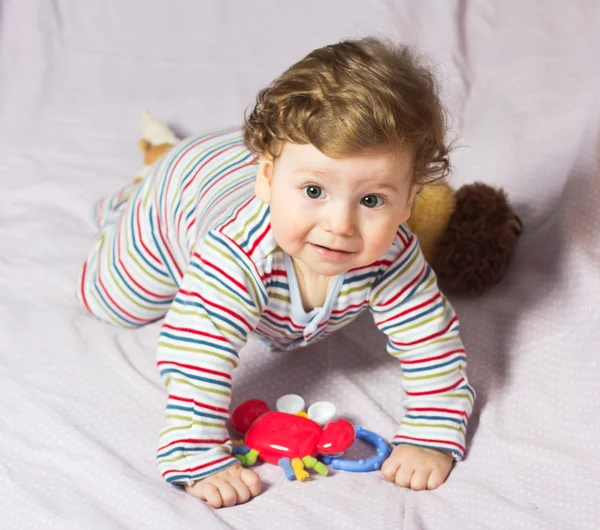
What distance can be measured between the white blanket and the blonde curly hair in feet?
1.25

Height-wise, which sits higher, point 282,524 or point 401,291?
point 401,291

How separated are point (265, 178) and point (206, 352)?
227 mm

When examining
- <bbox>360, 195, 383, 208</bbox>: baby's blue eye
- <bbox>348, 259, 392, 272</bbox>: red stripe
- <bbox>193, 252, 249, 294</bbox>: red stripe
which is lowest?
<bbox>193, 252, 249, 294</bbox>: red stripe

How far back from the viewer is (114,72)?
2.09 metres

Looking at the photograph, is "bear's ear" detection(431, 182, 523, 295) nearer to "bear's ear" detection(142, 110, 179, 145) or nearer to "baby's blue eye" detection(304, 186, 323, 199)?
"baby's blue eye" detection(304, 186, 323, 199)

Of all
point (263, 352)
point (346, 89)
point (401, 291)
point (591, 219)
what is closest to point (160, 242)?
point (263, 352)

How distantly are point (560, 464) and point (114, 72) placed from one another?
1.38 metres

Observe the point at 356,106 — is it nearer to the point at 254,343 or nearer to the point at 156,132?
the point at 254,343

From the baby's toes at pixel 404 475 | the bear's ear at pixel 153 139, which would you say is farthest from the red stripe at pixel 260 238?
the bear's ear at pixel 153 139

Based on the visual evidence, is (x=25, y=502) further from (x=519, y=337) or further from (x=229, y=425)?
(x=519, y=337)

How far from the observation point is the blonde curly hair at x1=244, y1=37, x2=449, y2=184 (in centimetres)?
98

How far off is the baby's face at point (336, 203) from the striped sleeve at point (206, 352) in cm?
10

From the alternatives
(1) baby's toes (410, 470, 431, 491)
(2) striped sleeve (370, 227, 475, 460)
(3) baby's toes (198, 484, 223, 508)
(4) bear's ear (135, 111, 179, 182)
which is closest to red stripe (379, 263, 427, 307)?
(2) striped sleeve (370, 227, 475, 460)

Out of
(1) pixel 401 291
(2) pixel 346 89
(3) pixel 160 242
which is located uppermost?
(2) pixel 346 89
